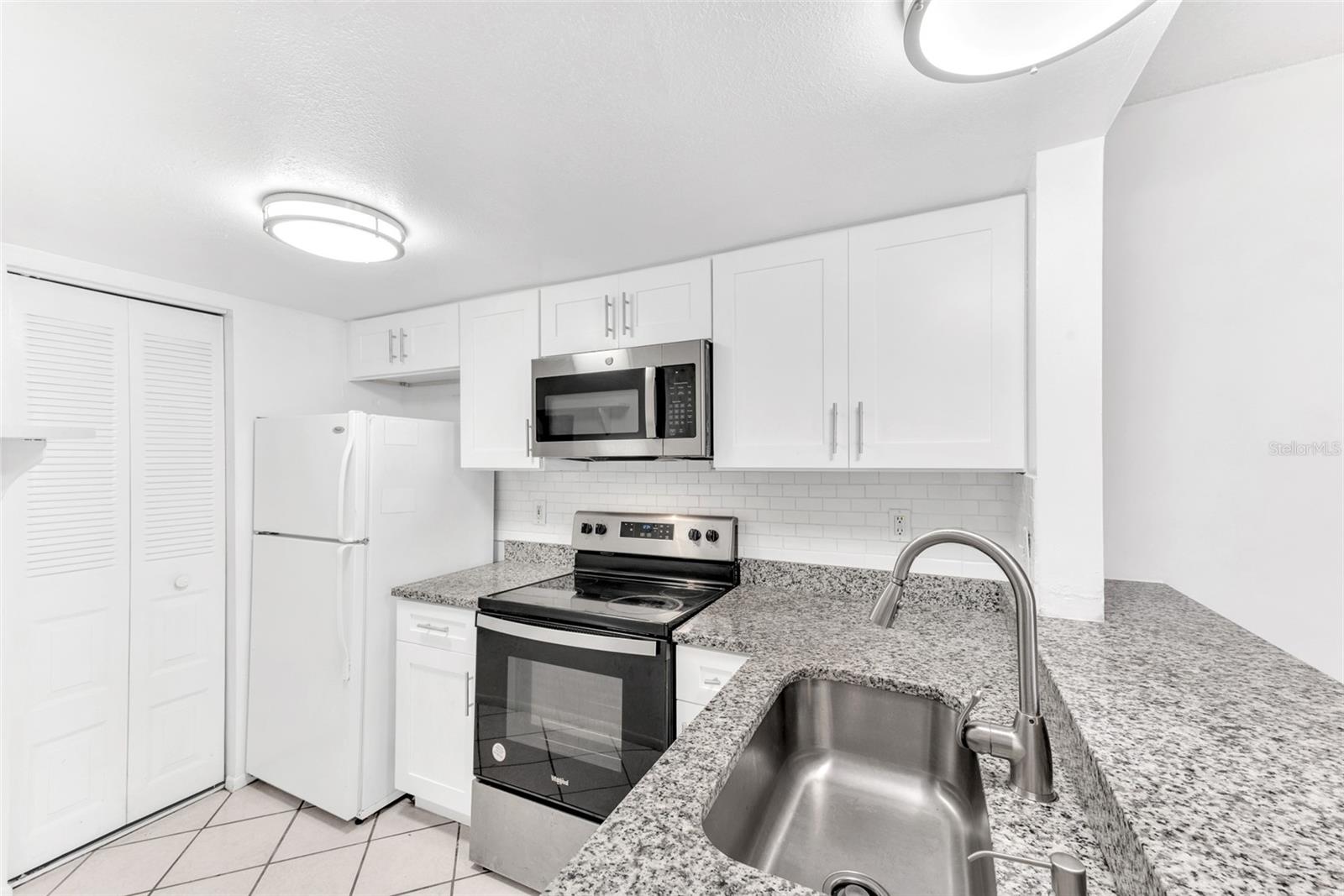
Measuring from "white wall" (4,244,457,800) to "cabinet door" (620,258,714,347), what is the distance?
175 centimetres

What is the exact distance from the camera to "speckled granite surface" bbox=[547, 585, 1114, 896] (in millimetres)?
660

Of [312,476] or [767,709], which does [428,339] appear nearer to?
[312,476]

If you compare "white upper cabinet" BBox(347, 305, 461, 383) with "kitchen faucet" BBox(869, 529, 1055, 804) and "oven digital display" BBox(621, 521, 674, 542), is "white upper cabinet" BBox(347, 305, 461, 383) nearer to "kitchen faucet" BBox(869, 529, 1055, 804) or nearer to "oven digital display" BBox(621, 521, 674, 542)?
"oven digital display" BBox(621, 521, 674, 542)

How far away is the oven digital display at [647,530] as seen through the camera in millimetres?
2439

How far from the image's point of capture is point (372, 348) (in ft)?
9.65

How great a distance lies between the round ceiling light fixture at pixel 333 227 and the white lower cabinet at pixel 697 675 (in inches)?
62.7

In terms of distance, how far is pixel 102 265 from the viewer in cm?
217

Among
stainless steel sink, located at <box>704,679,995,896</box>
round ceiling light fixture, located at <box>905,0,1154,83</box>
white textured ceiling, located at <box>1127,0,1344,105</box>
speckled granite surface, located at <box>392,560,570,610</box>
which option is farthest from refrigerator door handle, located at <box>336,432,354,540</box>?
white textured ceiling, located at <box>1127,0,1344,105</box>

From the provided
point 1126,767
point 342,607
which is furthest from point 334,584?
point 1126,767

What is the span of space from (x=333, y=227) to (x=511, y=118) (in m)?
0.74

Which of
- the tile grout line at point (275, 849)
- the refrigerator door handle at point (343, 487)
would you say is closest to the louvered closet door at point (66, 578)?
the tile grout line at point (275, 849)

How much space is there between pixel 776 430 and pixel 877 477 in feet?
1.56

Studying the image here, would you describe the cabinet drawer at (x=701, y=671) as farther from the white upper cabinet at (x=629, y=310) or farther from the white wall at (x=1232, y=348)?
the white wall at (x=1232, y=348)

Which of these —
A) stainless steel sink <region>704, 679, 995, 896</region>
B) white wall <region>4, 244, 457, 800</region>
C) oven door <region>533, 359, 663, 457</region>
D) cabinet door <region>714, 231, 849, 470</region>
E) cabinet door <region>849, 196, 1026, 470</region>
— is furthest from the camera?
white wall <region>4, 244, 457, 800</region>
